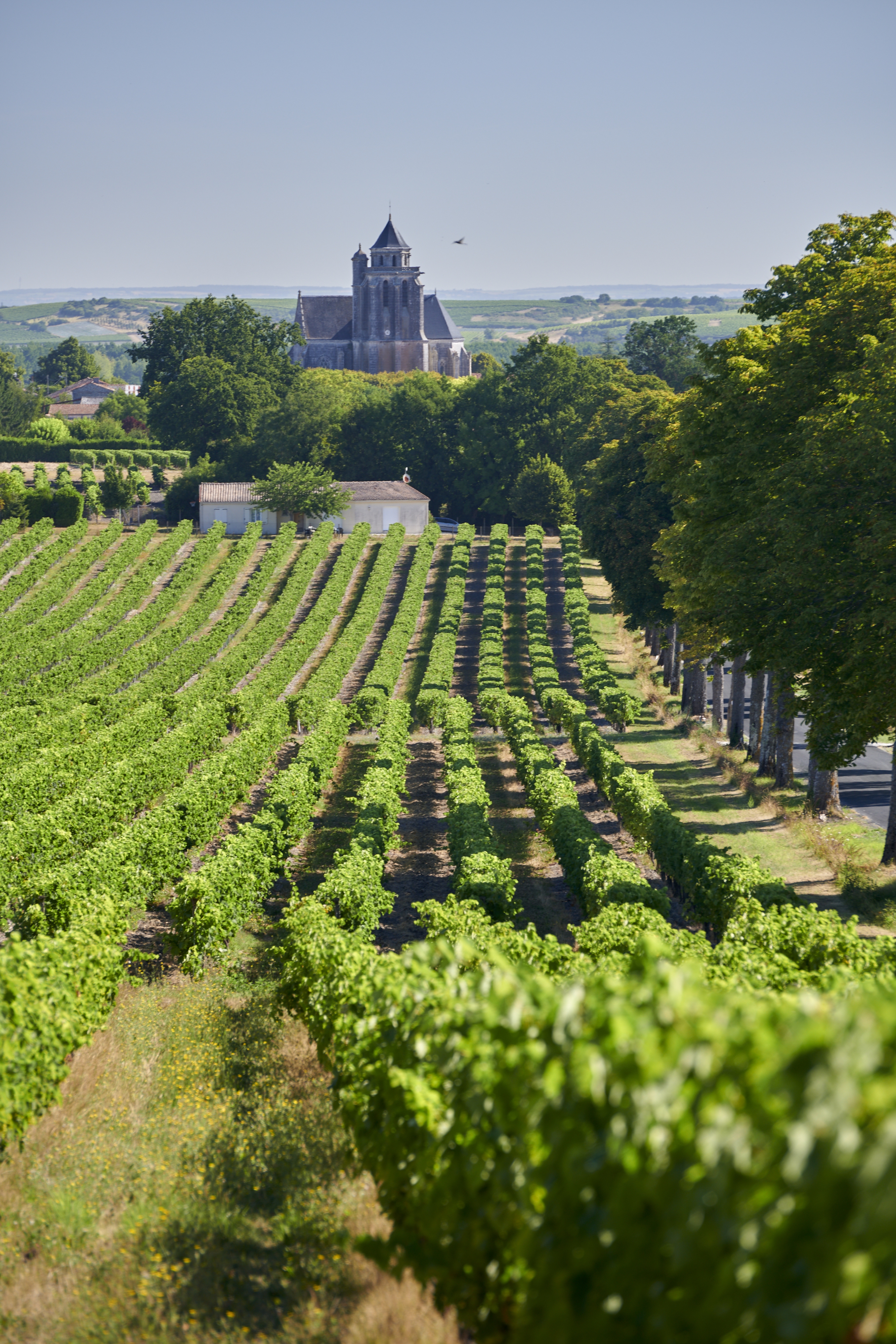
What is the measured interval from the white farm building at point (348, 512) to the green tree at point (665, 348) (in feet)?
87.2

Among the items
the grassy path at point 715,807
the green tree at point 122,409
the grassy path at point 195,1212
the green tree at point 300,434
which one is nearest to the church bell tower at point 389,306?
the green tree at point 122,409

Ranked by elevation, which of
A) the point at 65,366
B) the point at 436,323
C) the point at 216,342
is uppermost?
the point at 436,323

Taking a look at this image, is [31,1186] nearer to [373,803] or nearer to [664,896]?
[664,896]

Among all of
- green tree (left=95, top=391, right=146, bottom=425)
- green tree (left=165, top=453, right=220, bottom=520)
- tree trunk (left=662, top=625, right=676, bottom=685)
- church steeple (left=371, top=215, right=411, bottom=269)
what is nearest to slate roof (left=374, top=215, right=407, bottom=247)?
church steeple (left=371, top=215, right=411, bottom=269)

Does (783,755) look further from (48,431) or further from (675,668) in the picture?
(48,431)

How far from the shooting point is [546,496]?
7950 centimetres

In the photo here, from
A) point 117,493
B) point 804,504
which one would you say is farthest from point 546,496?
point 804,504

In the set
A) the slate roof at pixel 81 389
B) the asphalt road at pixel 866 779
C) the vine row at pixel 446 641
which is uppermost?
the slate roof at pixel 81 389

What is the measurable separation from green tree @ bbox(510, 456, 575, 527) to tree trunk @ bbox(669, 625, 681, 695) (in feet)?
104

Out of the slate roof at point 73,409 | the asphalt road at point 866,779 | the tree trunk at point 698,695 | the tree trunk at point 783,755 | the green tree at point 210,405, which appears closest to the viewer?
the asphalt road at point 866,779

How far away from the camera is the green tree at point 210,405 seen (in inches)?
3979

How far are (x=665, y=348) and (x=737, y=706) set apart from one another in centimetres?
6532

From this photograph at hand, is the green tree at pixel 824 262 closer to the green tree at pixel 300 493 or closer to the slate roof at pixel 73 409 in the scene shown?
the green tree at pixel 300 493

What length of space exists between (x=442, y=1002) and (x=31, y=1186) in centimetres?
531
